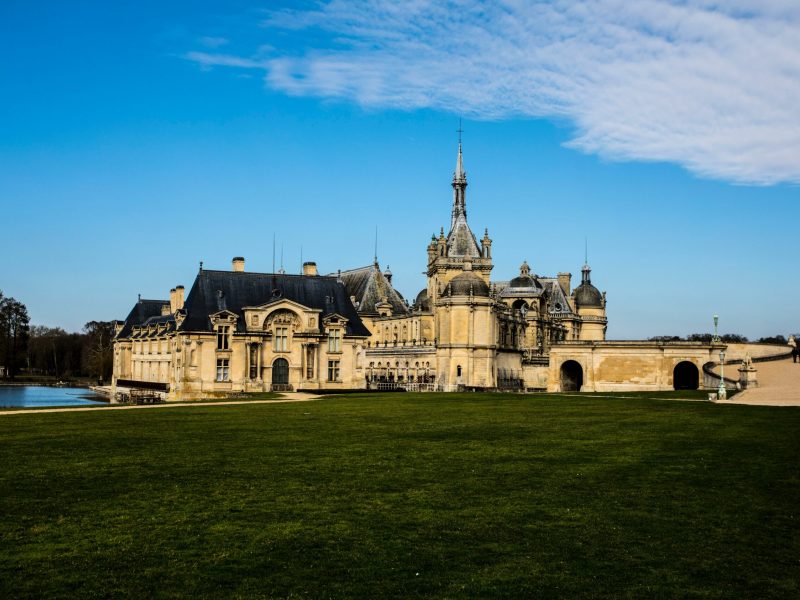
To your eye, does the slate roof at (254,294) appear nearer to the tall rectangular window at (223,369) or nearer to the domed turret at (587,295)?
the tall rectangular window at (223,369)

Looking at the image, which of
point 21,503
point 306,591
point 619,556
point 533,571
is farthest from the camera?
point 21,503

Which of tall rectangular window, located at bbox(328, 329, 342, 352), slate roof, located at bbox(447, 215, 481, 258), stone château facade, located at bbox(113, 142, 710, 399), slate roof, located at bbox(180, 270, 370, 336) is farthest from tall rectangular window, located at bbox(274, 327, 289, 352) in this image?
A: slate roof, located at bbox(447, 215, 481, 258)

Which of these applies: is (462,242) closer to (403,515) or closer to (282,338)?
(282,338)

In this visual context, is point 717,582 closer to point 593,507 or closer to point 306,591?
point 593,507

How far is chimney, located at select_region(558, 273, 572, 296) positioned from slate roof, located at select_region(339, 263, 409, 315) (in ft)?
71.2

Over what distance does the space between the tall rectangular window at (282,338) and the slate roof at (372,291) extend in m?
35.6

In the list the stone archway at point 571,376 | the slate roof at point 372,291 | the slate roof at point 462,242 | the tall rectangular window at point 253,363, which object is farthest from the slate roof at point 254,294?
the slate roof at point 372,291

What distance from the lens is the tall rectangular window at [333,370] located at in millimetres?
70312

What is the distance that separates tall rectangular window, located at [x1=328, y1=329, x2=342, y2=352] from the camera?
231 ft

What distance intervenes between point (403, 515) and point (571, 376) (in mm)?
67413

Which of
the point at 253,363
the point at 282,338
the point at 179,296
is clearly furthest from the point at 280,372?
the point at 179,296

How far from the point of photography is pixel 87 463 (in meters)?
19.7

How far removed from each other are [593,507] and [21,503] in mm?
10083

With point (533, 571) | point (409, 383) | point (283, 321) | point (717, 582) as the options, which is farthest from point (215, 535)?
point (409, 383)
